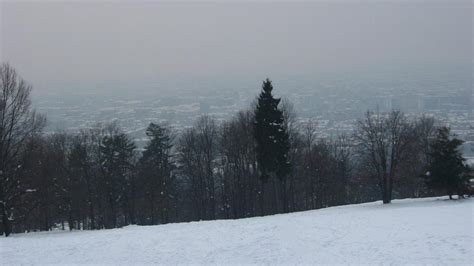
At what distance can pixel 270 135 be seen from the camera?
3816cm

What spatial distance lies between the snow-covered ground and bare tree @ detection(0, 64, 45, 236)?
6061 mm

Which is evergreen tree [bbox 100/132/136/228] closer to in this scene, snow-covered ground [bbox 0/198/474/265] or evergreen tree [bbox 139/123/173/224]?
evergreen tree [bbox 139/123/173/224]

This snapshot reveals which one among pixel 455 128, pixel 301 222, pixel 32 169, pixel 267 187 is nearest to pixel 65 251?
pixel 301 222

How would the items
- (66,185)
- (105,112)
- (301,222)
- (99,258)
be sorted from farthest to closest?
(105,112), (66,185), (301,222), (99,258)

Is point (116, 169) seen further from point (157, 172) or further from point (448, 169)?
point (448, 169)

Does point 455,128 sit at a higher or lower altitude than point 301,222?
higher

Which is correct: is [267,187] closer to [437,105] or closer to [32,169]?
[32,169]

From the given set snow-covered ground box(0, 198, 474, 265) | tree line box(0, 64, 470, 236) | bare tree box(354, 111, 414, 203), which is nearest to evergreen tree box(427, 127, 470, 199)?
tree line box(0, 64, 470, 236)

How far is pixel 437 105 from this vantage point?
137750mm

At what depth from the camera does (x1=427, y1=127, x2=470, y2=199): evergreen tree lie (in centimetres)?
3469

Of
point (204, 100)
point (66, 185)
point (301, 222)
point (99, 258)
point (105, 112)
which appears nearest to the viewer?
point (99, 258)

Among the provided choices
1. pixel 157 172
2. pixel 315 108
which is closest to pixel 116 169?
pixel 157 172

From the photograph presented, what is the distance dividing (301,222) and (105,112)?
149450 mm

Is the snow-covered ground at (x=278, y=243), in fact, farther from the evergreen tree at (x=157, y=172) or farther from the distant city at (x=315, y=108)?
the distant city at (x=315, y=108)
